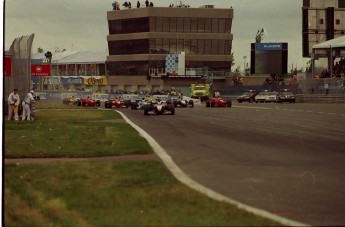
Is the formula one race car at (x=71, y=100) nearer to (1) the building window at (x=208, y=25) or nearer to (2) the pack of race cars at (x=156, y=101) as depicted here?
(2) the pack of race cars at (x=156, y=101)

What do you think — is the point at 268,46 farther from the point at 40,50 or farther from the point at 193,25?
the point at 40,50

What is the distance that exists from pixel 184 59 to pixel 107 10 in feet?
6.10

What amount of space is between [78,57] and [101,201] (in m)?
3.18

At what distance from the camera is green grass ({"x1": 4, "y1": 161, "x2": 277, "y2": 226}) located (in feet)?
22.4

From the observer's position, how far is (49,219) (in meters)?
6.96

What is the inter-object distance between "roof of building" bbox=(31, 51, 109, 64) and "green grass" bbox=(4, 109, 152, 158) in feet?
3.70

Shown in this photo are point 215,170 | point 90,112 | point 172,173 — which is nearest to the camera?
point 172,173

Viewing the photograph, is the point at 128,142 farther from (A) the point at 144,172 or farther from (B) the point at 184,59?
(A) the point at 144,172

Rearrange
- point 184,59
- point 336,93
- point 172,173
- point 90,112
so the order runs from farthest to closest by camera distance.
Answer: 1. point 336,93
2. point 90,112
3. point 184,59
4. point 172,173

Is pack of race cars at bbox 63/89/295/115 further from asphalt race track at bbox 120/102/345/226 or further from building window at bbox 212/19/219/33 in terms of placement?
building window at bbox 212/19/219/33

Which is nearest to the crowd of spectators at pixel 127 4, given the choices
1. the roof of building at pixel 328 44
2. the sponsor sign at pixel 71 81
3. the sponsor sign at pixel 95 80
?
the sponsor sign at pixel 95 80

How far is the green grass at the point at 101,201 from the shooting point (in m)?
6.83

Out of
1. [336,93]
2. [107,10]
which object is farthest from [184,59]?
[336,93]

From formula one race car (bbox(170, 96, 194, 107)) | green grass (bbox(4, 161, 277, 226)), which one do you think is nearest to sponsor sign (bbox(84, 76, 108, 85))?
green grass (bbox(4, 161, 277, 226))
